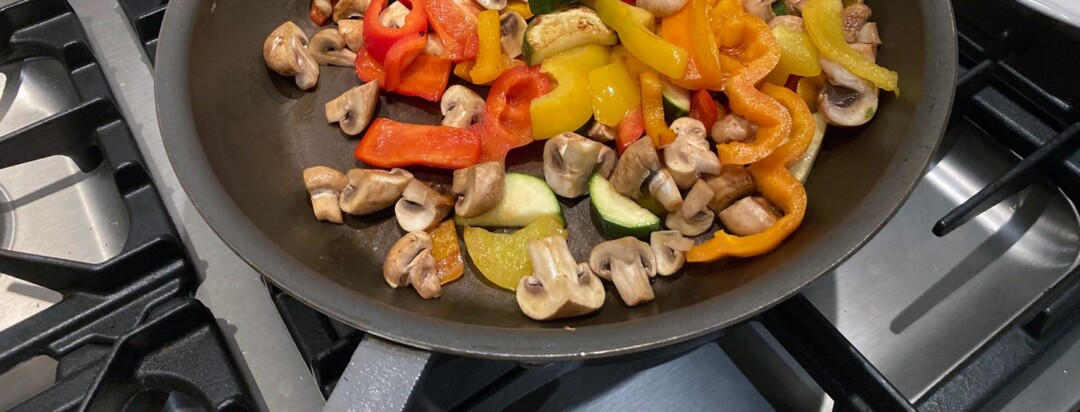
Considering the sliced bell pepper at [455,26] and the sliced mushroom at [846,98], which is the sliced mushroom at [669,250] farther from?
the sliced bell pepper at [455,26]

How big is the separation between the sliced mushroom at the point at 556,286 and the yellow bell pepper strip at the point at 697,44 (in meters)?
0.40

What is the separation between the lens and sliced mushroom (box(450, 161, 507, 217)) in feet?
4.06

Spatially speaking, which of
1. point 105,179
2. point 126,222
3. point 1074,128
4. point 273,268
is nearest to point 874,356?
point 1074,128

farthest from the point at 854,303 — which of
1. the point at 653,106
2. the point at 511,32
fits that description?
the point at 511,32

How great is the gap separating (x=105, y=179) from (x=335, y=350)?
739 millimetres

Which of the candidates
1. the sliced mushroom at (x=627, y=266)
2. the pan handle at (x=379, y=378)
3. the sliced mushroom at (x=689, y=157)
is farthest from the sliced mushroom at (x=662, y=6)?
the pan handle at (x=379, y=378)

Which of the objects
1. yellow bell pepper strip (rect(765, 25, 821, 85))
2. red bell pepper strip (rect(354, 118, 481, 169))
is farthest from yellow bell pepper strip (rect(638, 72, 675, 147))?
red bell pepper strip (rect(354, 118, 481, 169))

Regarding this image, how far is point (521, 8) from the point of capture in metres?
1.49

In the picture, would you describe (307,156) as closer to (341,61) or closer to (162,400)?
(341,61)

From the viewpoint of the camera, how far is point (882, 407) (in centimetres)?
111

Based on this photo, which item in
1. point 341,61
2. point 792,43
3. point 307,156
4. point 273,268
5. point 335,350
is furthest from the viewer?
point 341,61

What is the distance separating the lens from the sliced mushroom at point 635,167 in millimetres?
1236

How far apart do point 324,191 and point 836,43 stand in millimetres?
974

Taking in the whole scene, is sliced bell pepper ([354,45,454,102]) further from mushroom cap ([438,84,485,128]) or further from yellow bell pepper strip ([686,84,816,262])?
yellow bell pepper strip ([686,84,816,262])
